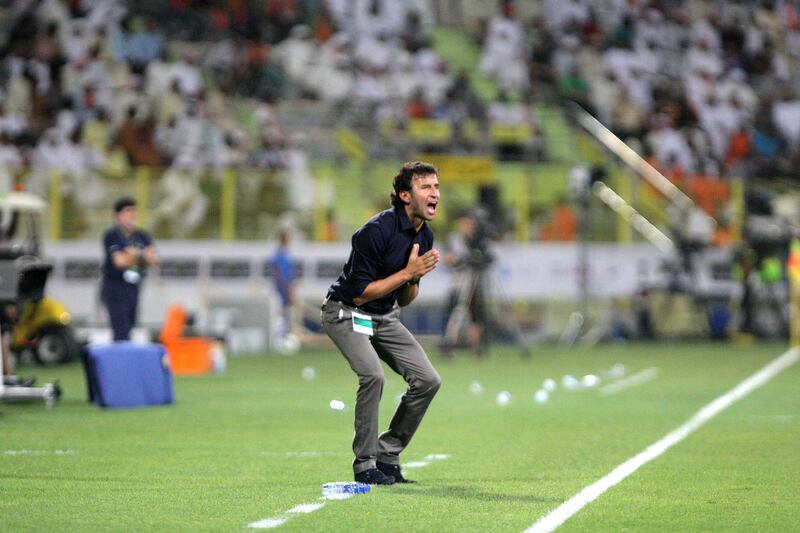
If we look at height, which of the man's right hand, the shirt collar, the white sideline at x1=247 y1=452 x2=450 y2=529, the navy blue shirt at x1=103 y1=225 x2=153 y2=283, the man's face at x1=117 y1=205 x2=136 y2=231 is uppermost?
the shirt collar

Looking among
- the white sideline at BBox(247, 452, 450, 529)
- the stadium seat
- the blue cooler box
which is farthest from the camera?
the stadium seat

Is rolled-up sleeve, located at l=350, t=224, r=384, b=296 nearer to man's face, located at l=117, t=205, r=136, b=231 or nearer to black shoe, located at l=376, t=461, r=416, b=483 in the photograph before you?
black shoe, located at l=376, t=461, r=416, b=483

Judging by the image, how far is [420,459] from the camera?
447 inches

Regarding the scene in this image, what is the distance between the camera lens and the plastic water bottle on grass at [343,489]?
9.06 metres

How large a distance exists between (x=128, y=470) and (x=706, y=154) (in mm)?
26929

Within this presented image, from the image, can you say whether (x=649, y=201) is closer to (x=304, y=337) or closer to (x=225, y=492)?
(x=304, y=337)

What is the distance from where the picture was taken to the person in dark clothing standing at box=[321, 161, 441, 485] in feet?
31.0

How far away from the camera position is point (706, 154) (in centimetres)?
3559

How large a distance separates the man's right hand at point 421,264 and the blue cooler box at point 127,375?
748cm

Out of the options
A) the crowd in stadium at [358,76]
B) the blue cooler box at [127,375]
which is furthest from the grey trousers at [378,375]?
the crowd in stadium at [358,76]

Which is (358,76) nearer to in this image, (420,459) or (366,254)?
(420,459)

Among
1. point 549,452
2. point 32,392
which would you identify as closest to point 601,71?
point 32,392

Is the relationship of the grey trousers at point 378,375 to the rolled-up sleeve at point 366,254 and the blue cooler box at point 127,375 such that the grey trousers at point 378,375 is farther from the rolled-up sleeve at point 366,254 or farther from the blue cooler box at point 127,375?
the blue cooler box at point 127,375

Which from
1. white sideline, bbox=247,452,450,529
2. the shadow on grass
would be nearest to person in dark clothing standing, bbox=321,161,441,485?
the shadow on grass
